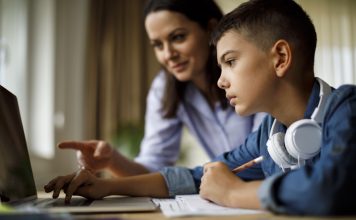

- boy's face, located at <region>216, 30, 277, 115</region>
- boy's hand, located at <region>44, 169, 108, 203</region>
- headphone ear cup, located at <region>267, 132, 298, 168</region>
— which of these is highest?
boy's face, located at <region>216, 30, 277, 115</region>

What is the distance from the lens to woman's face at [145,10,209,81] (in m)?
1.61

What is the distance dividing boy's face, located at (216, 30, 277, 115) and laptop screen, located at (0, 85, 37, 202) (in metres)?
0.50

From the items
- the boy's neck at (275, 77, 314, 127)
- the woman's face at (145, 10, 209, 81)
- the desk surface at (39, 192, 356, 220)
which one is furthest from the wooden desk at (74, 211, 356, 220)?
the woman's face at (145, 10, 209, 81)

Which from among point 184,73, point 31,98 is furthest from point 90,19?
point 184,73

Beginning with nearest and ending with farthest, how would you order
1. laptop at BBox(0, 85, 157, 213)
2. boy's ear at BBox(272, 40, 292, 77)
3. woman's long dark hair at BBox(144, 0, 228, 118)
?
laptop at BBox(0, 85, 157, 213)
boy's ear at BBox(272, 40, 292, 77)
woman's long dark hair at BBox(144, 0, 228, 118)

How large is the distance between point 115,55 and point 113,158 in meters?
2.15

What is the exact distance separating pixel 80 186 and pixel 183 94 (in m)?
0.85

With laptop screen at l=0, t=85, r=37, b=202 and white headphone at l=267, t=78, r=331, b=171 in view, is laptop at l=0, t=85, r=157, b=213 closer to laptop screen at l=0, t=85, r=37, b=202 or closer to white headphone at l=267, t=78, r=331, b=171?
laptop screen at l=0, t=85, r=37, b=202

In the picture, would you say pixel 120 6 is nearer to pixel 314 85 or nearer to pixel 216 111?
pixel 216 111

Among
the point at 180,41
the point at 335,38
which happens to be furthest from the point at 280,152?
the point at 335,38

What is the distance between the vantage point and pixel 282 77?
981 millimetres

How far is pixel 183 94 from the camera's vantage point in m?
1.81

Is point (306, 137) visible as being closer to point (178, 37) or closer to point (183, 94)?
point (178, 37)

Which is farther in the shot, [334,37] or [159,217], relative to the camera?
[334,37]
